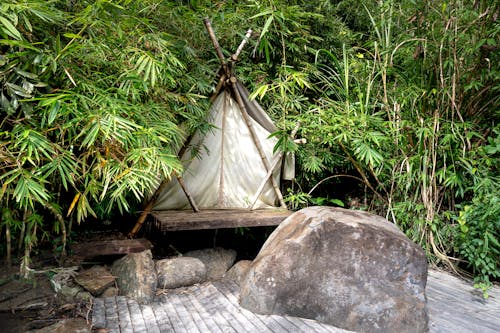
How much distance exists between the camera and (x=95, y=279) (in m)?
3.00

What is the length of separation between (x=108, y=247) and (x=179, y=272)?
2.34ft

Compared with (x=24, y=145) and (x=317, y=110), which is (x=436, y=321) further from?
(x=24, y=145)

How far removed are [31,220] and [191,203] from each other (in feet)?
4.97

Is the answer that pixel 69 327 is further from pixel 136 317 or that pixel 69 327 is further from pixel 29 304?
pixel 29 304

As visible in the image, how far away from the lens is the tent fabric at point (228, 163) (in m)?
3.93

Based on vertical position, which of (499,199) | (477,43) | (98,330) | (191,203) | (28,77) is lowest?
(98,330)

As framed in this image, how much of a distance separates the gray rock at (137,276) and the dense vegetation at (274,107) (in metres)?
0.54

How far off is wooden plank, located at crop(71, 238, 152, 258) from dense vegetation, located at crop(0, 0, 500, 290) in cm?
30

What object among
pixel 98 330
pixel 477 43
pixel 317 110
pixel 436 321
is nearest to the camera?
pixel 98 330

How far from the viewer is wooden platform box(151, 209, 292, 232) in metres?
3.14

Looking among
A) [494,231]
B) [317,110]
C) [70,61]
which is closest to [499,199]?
[494,231]

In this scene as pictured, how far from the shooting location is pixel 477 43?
3.28m

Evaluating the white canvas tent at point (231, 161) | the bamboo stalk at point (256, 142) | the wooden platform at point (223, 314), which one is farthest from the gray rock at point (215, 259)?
the bamboo stalk at point (256, 142)

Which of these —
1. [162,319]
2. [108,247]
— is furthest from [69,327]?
[108,247]
